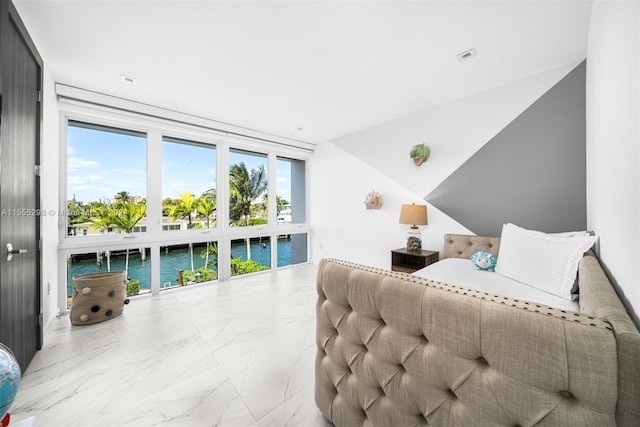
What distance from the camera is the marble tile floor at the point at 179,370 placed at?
4.98 ft

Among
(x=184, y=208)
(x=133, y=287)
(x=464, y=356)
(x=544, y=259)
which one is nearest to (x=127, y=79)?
(x=184, y=208)

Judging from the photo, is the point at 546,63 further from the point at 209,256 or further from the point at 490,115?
the point at 209,256

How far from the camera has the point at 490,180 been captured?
2.99 meters

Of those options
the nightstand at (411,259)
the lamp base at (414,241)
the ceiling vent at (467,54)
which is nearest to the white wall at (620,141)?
the ceiling vent at (467,54)

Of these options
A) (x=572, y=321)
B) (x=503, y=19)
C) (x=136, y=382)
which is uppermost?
(x=503, y=19)

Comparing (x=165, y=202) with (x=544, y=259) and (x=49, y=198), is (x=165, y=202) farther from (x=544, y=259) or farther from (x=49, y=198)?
(x=544, y=259)

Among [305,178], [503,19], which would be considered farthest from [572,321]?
[305,178]

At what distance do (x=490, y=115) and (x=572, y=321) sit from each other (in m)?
3.08

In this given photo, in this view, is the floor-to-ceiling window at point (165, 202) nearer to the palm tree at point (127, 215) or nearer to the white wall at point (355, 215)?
the palm tree at point (127, 215)

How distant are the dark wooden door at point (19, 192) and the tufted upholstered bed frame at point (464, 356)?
212cm

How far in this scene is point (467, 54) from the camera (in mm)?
2316

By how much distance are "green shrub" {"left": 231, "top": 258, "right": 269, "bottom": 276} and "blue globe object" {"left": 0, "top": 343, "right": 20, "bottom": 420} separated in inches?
146

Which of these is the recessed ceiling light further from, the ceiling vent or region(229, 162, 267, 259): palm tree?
the ceiling vent

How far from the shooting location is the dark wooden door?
1.62m
